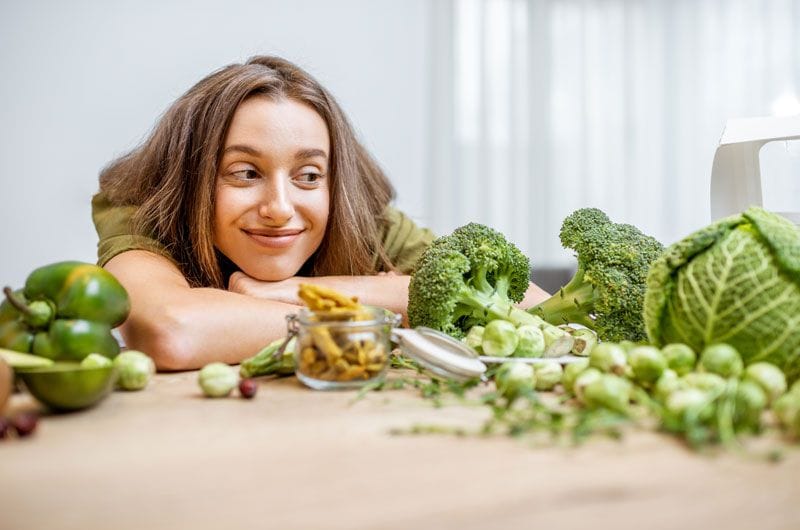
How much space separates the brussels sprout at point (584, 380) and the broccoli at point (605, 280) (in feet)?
1.21

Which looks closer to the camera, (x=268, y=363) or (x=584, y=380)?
(x=584, y=380)

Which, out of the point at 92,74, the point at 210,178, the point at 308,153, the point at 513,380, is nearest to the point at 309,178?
the point at 308,153

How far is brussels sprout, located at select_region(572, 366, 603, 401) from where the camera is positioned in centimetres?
84

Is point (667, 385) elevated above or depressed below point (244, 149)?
below

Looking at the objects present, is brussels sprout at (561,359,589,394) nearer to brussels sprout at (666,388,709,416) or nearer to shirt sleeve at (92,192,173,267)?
brussels sprout at (666,388,709,416)

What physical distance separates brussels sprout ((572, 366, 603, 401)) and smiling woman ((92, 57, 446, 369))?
639mm

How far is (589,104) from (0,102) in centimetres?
294

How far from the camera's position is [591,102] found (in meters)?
4.11

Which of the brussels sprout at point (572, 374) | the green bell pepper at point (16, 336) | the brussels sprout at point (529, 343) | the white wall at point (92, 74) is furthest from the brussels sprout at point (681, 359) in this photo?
the white wall at point (92, 74)

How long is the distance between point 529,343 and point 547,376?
0.15 m

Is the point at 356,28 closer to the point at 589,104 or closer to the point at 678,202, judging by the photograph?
the point at 589,104

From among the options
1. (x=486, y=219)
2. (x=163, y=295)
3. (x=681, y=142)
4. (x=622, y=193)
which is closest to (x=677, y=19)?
(x=681, y=142)

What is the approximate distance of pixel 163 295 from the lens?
126cm

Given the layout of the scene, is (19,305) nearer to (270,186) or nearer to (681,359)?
(270,186)
